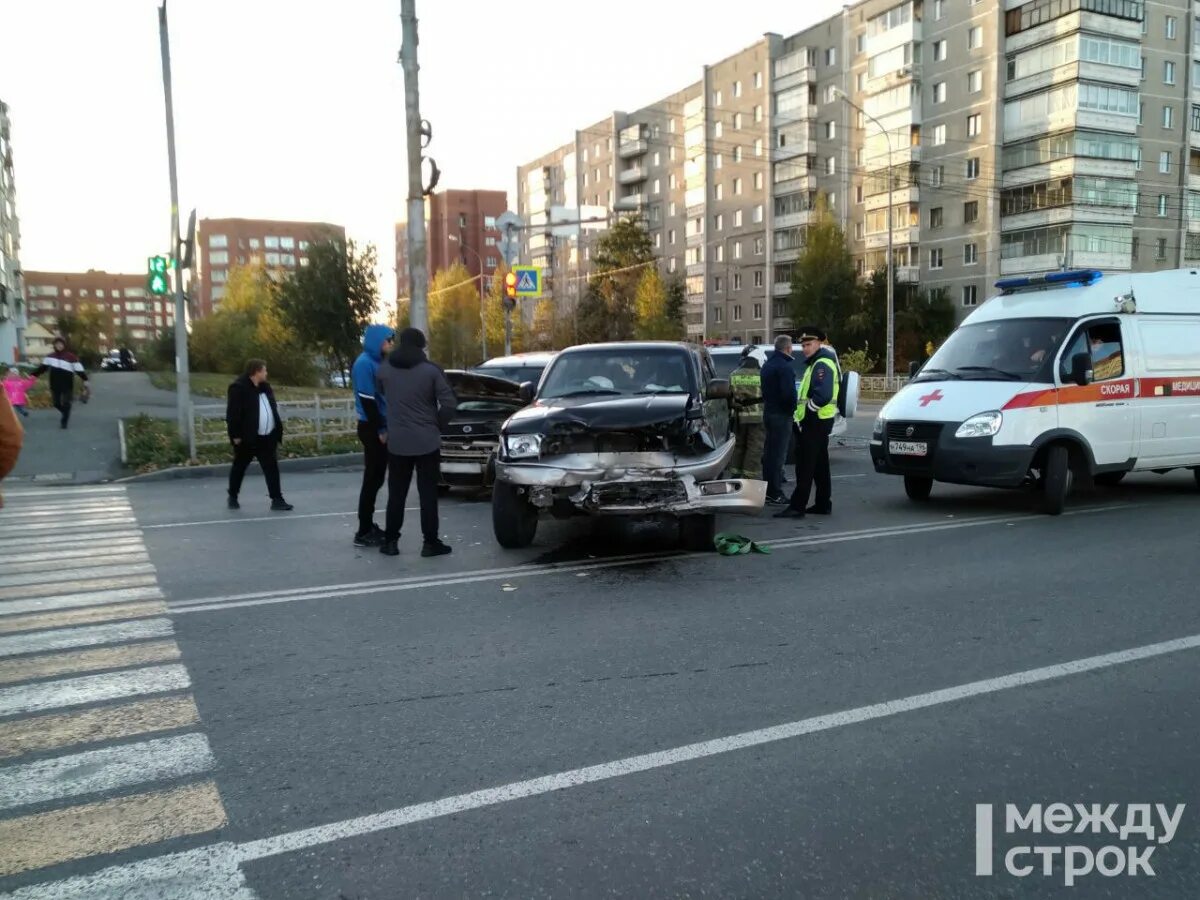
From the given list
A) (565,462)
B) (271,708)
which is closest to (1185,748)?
(271,708)

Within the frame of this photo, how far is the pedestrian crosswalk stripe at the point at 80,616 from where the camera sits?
658 cm

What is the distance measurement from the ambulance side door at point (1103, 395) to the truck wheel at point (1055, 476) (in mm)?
279

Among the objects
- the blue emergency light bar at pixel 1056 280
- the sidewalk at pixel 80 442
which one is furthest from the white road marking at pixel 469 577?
the sidewalk at pixel 80 442

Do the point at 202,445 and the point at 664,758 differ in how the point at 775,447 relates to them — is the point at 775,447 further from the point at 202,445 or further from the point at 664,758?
the point at 202,445

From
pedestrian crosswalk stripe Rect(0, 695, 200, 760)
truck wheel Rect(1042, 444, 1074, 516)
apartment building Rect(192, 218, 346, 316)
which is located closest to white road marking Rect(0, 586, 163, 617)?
pedestrian crosswalk stripe Rect(0, 695, 200, 760)

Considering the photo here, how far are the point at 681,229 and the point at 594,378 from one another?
78.2 meters

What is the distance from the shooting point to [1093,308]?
11023 millimetres

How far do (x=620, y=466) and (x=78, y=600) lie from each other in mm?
4209

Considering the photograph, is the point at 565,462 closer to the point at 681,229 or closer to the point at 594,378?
the point at 594,378

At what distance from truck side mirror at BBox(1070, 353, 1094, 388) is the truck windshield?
4250 mm

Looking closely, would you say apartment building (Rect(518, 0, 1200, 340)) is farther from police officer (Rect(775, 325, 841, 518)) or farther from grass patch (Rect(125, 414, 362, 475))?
police officer (Rect(775, 325, 841, 518))

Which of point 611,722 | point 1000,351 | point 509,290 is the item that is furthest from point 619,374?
point 509,290

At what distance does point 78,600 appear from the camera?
7.36 metres

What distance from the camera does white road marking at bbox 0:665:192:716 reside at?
196 inches
